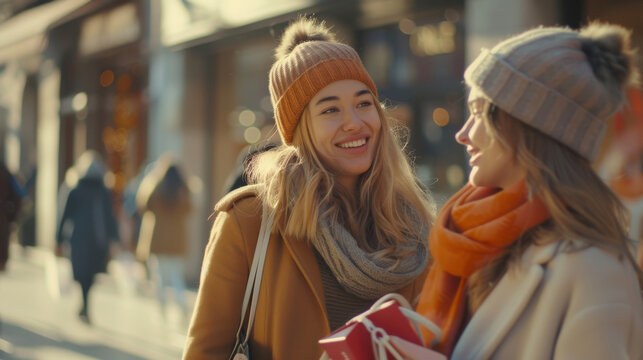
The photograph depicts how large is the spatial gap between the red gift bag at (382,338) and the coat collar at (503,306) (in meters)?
0.08

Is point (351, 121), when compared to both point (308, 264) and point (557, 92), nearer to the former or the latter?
point (308, 264)

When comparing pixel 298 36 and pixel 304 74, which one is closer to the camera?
pixel 304 74

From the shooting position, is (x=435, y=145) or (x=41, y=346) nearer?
(x=41, y=346)

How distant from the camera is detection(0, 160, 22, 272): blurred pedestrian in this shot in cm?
822

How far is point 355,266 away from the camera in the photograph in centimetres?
233

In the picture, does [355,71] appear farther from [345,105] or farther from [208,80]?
[208,80]

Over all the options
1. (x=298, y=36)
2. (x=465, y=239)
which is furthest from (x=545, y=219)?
(x=298, y=36)

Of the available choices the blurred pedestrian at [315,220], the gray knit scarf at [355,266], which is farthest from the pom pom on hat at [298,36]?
the gray knit scarf at [355,266]

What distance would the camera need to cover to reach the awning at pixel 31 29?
50.7 feet

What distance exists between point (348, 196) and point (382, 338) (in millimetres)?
1048

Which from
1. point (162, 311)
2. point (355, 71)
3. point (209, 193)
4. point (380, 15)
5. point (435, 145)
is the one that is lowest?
point (162, 311)

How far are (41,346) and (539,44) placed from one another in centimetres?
650

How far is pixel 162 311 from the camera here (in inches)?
331

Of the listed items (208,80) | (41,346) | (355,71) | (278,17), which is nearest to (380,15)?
(278,17)
